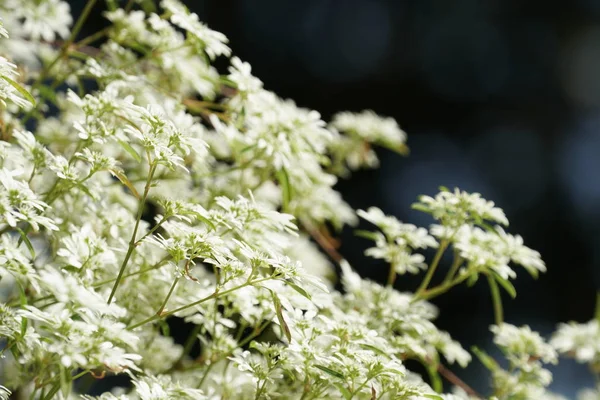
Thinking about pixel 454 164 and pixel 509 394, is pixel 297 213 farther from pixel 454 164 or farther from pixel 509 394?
pixel 454 164

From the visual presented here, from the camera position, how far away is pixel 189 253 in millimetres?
659

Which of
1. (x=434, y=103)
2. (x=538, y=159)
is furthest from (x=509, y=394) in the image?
(x=538, y=159)

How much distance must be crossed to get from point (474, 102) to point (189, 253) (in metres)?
2.75

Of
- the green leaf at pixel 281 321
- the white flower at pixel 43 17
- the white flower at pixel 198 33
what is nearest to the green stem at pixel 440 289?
the green leaf at pixel 281 321

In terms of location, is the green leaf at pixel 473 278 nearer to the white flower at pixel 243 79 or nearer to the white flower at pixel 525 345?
the white flower at pixel 525 345

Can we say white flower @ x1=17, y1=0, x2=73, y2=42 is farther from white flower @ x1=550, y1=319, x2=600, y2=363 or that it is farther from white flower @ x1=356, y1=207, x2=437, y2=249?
white flower @ x1=550, y1=319, x2=600, y2=363

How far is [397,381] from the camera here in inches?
25.9

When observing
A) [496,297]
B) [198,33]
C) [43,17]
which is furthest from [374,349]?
[43,17]

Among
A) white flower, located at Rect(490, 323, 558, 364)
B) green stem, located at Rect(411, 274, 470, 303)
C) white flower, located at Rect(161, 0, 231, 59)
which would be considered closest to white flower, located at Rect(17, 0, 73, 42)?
white flower, located at Rect(161, 0, 231, 59)

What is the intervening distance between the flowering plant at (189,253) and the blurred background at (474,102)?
1.66 meters

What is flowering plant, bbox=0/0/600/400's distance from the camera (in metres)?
0.64

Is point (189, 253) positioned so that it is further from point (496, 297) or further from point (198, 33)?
point (496, 297)

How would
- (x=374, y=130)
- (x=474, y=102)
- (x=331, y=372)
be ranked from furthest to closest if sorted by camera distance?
(x=474, y=102)
(x=374, y=130)
(x=331, y=372)

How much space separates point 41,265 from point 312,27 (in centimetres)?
232
